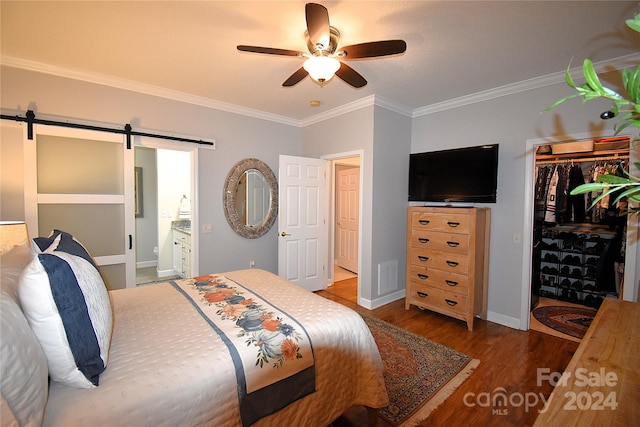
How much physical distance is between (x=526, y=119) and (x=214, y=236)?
3.86 meters

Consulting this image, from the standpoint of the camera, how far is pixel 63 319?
Result: 1.00m

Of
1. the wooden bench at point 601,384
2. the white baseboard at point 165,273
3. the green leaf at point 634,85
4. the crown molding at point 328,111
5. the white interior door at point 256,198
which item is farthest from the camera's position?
the white baseboard at point 165,273

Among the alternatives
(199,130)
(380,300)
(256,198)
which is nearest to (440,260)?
(380,300)

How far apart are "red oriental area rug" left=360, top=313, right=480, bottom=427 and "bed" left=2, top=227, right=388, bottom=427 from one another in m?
0.40

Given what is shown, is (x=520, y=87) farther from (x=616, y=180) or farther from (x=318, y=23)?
(x=616, y=180)

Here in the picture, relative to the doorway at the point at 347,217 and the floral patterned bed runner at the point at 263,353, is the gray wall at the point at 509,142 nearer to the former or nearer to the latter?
the doorway at the point at 347,217

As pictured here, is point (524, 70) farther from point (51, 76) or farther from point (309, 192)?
point (51, 76)

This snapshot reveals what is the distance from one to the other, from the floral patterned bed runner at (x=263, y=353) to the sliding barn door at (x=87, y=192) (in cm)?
181

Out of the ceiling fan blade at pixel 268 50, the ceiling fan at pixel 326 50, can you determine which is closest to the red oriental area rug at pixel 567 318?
the ceiling fan at pixel 326 50

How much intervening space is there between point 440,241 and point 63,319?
319cm

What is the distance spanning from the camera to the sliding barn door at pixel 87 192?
271 cm

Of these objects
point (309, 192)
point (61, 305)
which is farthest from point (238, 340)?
point (309, 192)

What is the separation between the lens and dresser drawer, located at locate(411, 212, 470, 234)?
120 inches

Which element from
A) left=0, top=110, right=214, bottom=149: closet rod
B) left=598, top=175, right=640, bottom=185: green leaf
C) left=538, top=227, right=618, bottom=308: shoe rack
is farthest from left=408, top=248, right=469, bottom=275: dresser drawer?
left=0, top=110, right=214, bottom=149: closet rod
